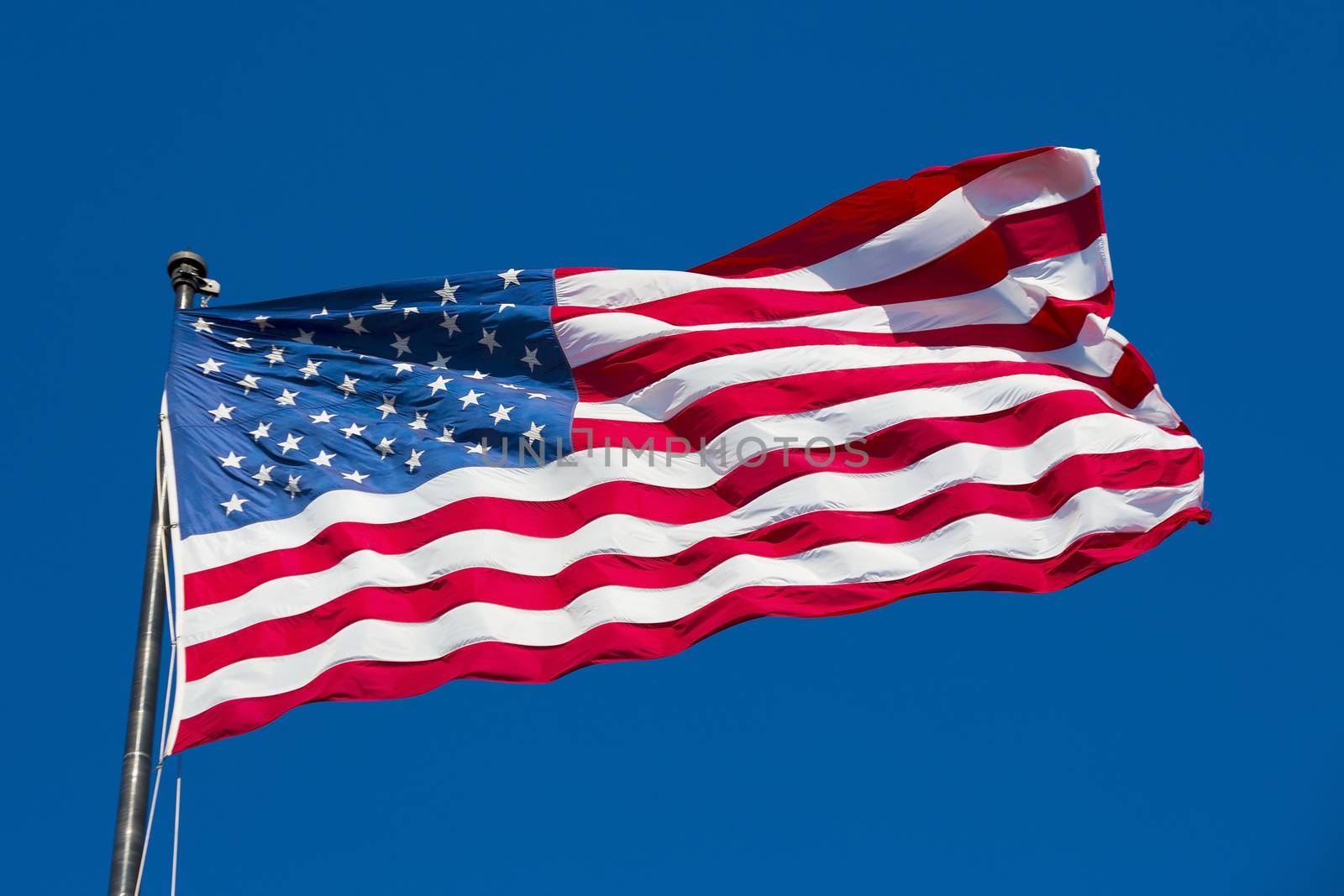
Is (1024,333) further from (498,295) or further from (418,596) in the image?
(418,596)

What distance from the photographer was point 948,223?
65.3 feet

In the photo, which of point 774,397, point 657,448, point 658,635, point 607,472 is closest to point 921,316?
point 774,397

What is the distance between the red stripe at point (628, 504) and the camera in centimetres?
1605

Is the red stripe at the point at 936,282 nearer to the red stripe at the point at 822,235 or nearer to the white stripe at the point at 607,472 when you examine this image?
the red stripe at the point at 822,235

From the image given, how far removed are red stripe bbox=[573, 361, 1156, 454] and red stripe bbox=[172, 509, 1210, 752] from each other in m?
2.00

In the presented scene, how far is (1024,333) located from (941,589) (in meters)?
3.59

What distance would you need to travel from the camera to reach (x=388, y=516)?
16.8 m

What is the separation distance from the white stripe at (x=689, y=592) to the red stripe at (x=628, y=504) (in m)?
0.75

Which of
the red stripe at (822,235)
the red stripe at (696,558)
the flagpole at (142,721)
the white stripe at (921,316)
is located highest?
the red stripe at (822,235)

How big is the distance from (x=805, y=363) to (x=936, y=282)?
184cm

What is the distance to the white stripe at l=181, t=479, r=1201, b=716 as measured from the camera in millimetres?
15375

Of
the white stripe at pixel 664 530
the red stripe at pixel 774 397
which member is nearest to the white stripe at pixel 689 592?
the white stripe at pixel 664 530

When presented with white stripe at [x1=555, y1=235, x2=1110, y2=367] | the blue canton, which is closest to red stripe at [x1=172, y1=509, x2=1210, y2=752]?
the blue canton

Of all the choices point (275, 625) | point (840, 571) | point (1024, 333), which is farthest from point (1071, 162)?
point (275, 625)
